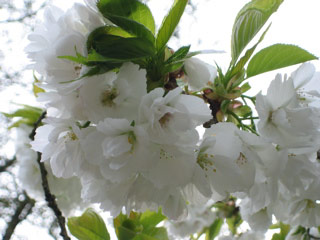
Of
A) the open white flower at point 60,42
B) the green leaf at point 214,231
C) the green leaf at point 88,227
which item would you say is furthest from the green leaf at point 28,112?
the green leaf at point 214,231

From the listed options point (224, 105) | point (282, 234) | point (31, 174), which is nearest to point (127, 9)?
point (224, 105)

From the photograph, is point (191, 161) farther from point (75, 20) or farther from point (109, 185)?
point (75, 20)

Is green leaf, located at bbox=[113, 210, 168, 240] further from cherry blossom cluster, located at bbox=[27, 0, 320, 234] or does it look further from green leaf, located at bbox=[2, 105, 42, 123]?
green leaf, located at bbox=[2, 105, 42, 123]

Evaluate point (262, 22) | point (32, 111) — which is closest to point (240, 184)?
point (262, 22)

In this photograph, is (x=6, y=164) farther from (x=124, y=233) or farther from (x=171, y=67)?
(x=171, y=67)

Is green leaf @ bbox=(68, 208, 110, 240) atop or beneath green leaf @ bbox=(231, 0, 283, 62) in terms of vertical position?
beneath

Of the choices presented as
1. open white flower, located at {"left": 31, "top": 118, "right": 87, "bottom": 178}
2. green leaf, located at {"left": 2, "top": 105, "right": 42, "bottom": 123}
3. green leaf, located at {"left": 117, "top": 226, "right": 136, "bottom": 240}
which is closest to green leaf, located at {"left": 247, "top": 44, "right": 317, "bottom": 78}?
open white flower, located at {"left": 31, "top": 118, "right": 87, "bottom": 178}
